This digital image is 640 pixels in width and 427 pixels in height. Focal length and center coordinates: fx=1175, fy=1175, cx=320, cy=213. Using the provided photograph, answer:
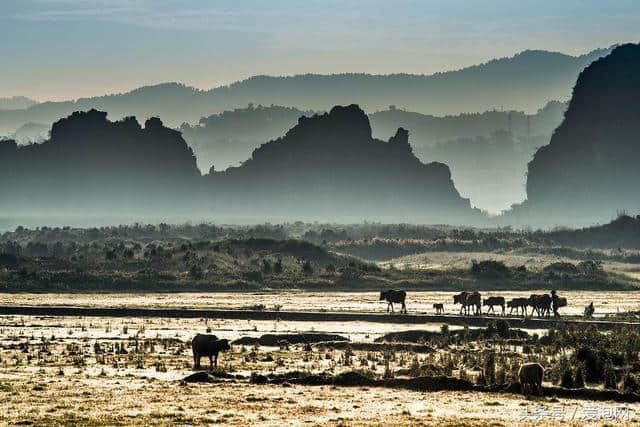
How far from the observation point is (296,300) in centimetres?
9738

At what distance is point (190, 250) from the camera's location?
459 ft

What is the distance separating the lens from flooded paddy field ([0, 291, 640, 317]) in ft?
280

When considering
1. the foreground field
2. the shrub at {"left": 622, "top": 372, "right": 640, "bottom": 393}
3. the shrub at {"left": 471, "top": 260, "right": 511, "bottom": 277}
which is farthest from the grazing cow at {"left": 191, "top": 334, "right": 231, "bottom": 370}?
the shrub at {"left": 471, "top": 260, "right": 511, "bottom": 277}

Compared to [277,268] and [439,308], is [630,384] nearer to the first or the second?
[439,308]

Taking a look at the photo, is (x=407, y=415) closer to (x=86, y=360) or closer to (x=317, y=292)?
(x=86, y=360)

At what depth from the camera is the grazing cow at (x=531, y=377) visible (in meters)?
39.8

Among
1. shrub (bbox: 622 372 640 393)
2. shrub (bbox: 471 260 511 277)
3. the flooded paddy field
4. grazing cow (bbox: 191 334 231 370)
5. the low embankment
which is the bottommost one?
shrub (bbox: 622 372 640 393)

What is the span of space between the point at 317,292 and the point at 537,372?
233ft

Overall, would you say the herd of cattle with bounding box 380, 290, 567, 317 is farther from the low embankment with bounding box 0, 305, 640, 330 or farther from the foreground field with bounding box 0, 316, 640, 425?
the foreground field with bounding box 0, 316, 640, 425

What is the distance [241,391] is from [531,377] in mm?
10028

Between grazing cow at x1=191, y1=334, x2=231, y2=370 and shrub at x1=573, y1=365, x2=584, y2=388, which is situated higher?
grazing cow at x1=191, y1=334, x2=231, y2=370

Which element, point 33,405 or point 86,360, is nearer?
point 33,405

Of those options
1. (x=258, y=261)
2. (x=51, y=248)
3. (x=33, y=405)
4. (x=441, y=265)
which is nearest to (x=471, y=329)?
(x=33, y=405)

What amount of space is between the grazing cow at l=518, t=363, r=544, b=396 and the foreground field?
0.48 metres
